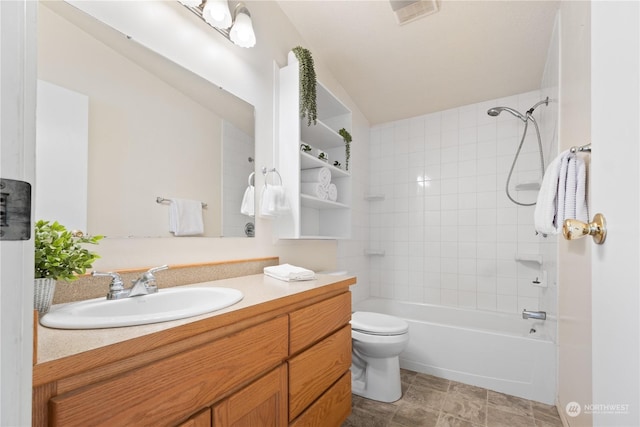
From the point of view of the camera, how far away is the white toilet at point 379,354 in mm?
1847

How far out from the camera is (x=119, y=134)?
3.58 ft

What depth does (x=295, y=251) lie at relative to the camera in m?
2.00

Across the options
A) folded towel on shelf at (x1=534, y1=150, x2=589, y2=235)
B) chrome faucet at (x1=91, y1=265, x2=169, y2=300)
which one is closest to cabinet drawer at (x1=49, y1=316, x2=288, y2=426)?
chrome faucet at (x1=91, y1=265, x2=169, y2=300)

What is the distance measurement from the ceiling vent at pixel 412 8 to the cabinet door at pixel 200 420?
7.18ft

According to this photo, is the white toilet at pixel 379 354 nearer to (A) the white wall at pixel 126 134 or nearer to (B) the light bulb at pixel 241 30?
(A) the white wall at pixel 126 134

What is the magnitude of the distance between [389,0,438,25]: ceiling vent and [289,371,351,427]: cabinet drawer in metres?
2.12

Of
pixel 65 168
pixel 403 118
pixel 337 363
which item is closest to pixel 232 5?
pixel 65 168

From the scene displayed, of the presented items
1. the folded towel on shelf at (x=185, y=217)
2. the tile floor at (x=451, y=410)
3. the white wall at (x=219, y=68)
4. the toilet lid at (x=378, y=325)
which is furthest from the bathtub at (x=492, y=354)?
the folded towel on shelf at (x=185, y=217)

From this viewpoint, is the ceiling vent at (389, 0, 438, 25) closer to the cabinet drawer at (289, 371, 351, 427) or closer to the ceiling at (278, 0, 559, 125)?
the ceiling at (278, 0, 559, 125)

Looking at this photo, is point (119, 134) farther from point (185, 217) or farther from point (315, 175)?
point (315, 175)

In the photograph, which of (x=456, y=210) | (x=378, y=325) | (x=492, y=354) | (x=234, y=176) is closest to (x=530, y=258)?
(x=456, y=210)

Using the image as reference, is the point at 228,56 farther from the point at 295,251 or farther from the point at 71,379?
the point at 71,379

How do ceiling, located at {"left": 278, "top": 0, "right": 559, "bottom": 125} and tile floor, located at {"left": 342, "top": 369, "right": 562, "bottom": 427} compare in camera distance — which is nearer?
tile floor, located at {"left": 342, "top": 369, "right": 562, "bottom": 427}

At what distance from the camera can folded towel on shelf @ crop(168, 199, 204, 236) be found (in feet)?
4.12
